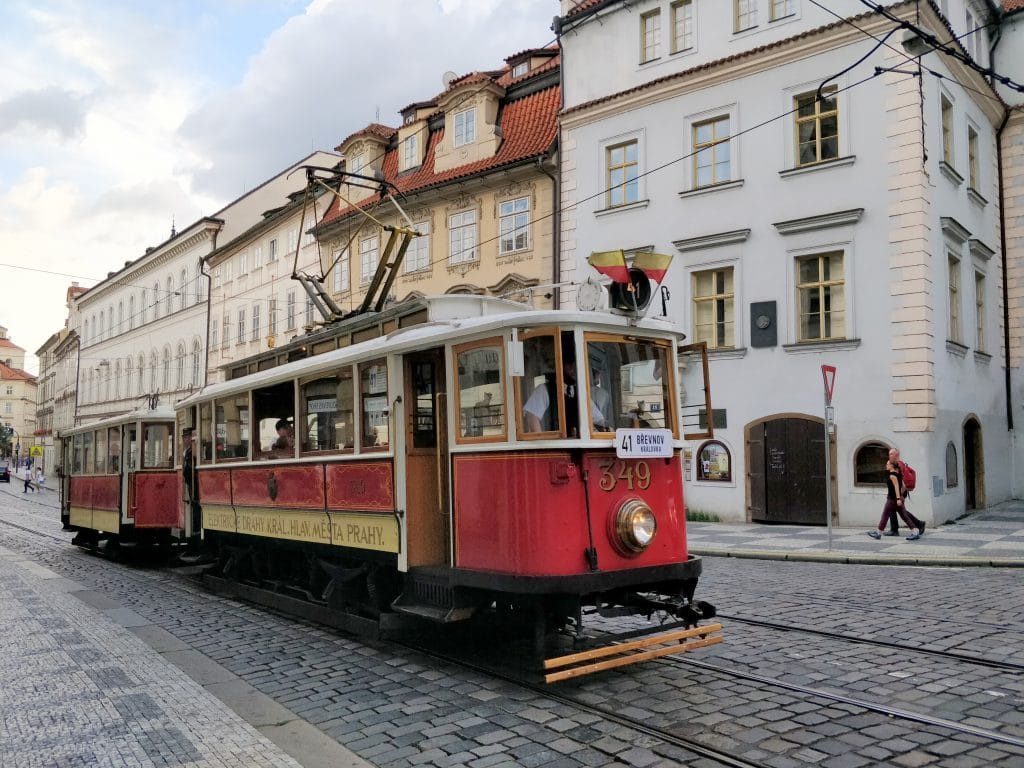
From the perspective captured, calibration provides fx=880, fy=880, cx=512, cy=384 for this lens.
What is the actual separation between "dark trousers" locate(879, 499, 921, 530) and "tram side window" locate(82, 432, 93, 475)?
593 inches

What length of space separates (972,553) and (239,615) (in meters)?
10.4

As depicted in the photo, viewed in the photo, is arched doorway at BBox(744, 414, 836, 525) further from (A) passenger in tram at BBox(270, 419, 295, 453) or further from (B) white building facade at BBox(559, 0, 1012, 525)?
(A) passenger in tram at BBox(270, 419, 295, 453)

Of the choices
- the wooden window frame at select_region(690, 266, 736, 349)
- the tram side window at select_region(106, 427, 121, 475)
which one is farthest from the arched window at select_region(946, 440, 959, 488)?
the tram side window at select_region(106, 427, 121, 475)

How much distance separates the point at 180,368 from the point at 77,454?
29614 mm

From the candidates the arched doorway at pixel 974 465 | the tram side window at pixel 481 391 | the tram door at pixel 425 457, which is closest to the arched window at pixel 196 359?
the arched doorway at pixel 974 465

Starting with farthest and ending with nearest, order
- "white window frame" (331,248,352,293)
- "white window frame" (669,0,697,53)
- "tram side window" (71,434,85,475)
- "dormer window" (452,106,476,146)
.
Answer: "white window frame" (331,248,352,293), "dormer window" (452,106,476,146), "white window frame" (669,0,697,53), "tram side window" (71,434,85,475)

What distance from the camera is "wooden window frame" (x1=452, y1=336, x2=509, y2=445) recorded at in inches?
258

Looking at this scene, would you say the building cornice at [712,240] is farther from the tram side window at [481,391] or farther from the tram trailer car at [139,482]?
the tram side window at [481,391]

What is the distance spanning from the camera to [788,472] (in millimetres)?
18422

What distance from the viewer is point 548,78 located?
25000 millimetres

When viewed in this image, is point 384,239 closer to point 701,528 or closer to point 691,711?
point 701,528

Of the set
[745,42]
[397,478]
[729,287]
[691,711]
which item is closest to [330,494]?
[397,478]

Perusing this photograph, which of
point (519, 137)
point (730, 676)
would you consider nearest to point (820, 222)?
point (519, 137)

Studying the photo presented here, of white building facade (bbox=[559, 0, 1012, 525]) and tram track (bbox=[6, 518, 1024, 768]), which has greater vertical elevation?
white building facade (bbox=[559, 0, 1012, 525])
